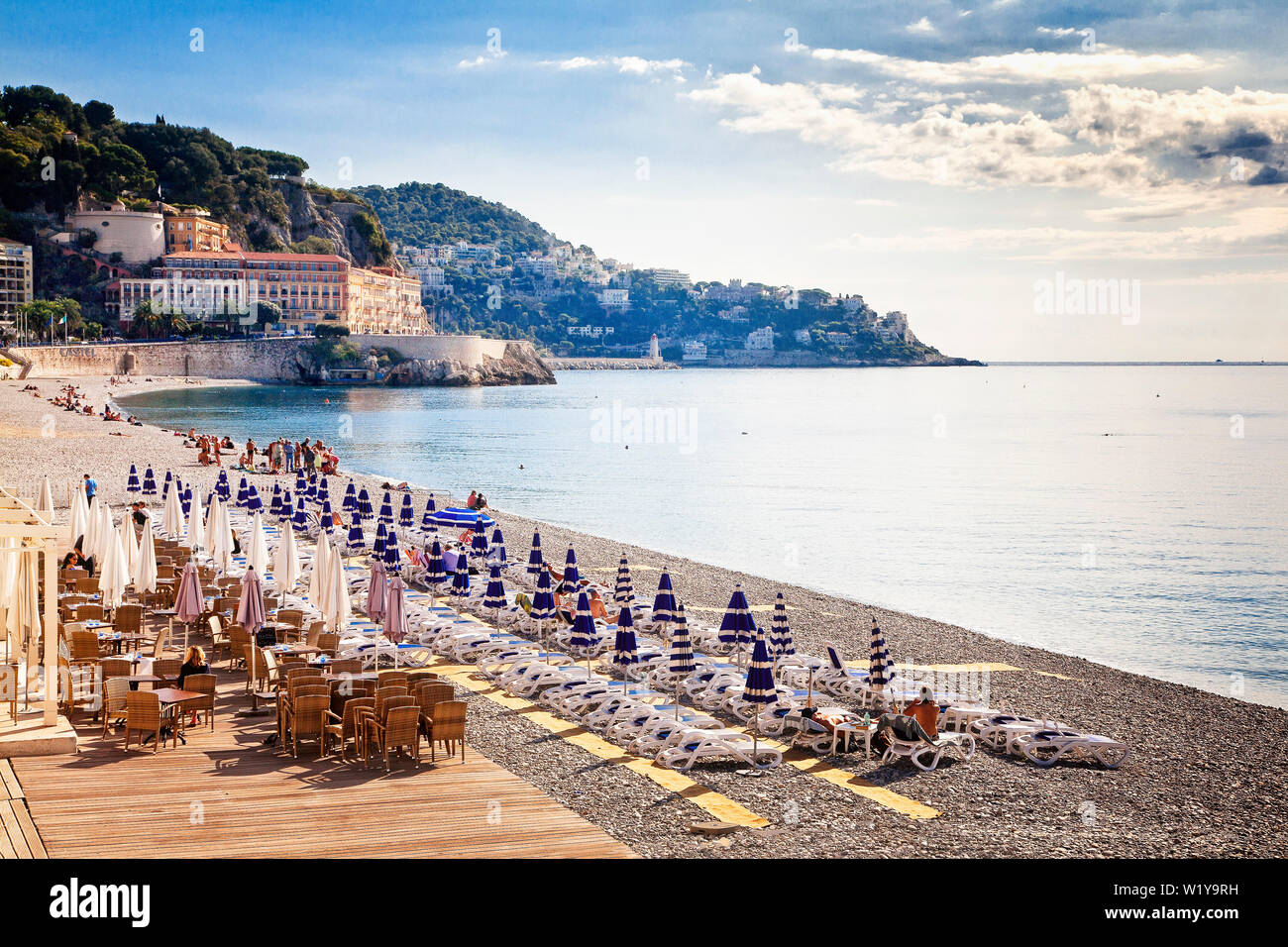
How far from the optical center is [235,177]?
149625 mm

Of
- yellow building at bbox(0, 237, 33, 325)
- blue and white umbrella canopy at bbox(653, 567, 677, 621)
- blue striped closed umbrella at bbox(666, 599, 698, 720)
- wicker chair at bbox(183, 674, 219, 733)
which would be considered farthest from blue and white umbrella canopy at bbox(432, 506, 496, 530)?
yellow building at bbox(0, 237, 33, 325)

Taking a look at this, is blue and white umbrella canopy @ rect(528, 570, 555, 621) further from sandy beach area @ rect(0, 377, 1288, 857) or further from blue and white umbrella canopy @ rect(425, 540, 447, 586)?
blue and white umbrella canopy @ rect(425, 540, 447, 586)

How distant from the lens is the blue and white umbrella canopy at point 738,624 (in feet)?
41.6

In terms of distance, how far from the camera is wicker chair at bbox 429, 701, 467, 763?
30.7ft

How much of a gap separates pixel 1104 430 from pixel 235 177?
11764 cm

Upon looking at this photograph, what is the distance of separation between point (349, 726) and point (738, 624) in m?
4.93

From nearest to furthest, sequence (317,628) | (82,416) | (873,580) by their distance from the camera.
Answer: (317,628), (873,580), (82,416)

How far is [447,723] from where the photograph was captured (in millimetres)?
9438

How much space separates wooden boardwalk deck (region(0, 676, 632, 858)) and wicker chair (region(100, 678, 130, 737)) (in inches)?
7.5

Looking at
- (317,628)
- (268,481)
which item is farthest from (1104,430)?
(317,628)

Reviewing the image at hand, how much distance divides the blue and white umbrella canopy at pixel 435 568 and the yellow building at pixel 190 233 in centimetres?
12739

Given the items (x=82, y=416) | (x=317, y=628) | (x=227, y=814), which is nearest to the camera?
(x=227, y=814)

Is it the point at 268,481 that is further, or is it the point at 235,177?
the point at 235,177
